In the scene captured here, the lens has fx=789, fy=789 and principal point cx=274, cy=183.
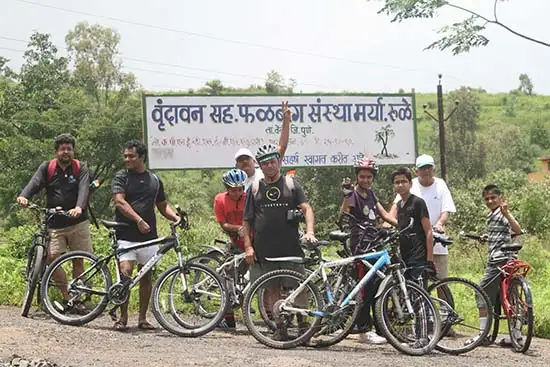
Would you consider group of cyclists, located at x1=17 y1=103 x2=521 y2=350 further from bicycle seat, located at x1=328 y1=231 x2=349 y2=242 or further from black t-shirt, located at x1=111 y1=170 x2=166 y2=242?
bicycle seat, located at x1=328 y1=231 x2=349 y2=242

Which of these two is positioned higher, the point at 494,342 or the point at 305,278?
the point at 305,278

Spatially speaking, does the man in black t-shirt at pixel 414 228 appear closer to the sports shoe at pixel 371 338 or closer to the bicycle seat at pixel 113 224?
the sports shoe at pixel 371 338

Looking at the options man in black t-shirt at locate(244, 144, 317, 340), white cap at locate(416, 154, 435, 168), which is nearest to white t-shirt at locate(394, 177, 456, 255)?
white cap at locate(416, 154, 435, 168)

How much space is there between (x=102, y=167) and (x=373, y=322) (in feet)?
107

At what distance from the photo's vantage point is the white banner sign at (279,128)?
43.8 feet

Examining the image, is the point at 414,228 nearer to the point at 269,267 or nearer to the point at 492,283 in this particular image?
the point at 492,283

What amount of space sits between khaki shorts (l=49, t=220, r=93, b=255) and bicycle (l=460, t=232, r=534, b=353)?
3.85 meters

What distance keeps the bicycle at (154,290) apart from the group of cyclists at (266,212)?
0.30 feet

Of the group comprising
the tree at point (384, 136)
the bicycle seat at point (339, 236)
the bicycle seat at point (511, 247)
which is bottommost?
the bicycle seat at point (511, 247)

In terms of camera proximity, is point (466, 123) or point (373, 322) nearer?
point (373, 322)

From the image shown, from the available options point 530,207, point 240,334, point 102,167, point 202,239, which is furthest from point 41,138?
point 240,334

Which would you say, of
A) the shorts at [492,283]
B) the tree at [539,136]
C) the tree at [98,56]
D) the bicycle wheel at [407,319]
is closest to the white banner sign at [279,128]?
the shorts at [492,283]

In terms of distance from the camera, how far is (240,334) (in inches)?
306

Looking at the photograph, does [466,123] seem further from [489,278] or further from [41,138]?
[489,278]
